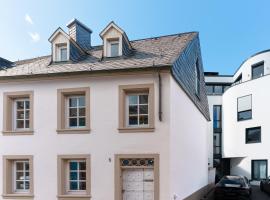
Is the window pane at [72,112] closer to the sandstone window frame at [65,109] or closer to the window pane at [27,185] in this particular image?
the sandstone window frame at [65,109]

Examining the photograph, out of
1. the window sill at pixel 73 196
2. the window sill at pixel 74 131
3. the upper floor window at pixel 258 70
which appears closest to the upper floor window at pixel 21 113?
the window sill at pixel 74 131

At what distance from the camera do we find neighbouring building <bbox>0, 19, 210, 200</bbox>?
14.1 meters

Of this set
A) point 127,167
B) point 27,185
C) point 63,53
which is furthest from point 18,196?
point 63,53

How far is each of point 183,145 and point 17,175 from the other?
8.02 meters

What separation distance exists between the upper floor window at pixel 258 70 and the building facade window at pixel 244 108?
2.79m

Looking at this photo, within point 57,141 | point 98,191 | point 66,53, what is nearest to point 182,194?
point 98,191

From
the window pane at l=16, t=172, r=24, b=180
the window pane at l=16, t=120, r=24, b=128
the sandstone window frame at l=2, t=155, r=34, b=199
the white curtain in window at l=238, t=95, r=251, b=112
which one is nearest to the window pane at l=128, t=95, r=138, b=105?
the sandstone window frame at l=2, t=155, r=34, b=199

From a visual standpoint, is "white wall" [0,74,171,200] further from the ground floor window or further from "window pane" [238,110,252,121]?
"window pane" [238,110,252,121]

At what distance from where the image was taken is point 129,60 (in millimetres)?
15289

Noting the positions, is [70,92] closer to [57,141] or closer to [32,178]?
[57,141]

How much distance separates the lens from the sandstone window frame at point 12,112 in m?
15.6

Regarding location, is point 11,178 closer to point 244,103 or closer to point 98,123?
point 98,123

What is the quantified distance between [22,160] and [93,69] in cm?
547

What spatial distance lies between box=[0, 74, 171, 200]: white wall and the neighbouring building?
41mm
